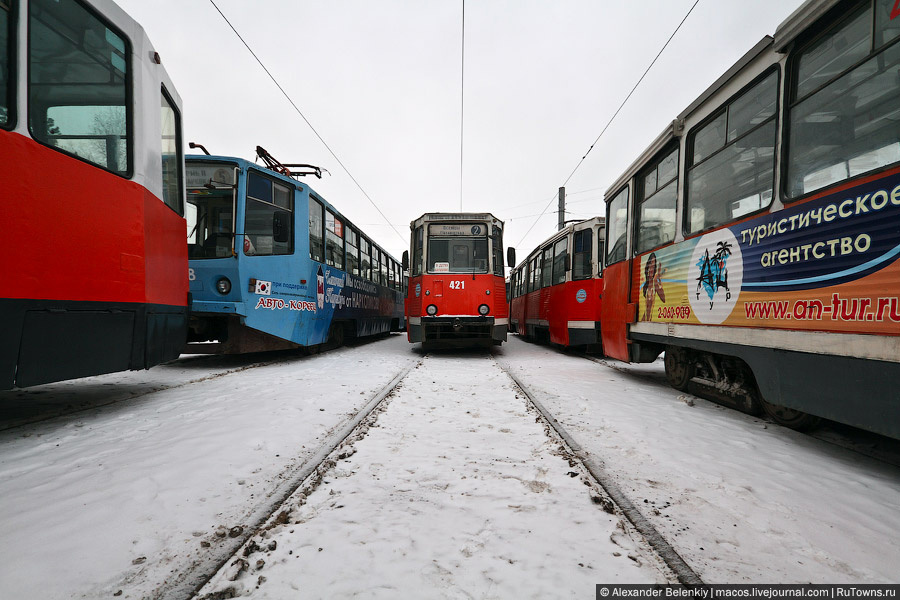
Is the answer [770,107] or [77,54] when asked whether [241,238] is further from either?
[770,107]

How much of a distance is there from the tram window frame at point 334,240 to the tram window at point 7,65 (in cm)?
590

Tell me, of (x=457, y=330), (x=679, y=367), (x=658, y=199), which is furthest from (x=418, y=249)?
(x=679, y=367)

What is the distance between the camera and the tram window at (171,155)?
14.1 ft

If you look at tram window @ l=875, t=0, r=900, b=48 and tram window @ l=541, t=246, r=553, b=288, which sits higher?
tram window @ l=875, t=0, r=900, b=48

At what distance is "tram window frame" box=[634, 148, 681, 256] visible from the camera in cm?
475

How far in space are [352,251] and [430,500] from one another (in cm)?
905

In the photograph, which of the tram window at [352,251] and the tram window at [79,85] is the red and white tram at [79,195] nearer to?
the tram window at [79,85]

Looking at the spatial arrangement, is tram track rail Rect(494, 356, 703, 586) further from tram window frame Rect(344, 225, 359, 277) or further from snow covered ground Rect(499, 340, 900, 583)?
tram window frame Rect(344, 225, 359, 277)

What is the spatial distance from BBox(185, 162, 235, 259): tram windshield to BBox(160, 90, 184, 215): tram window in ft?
4.84

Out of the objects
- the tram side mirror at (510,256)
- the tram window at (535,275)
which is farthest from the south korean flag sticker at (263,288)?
the tram window at (535,275)

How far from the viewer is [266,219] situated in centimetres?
670

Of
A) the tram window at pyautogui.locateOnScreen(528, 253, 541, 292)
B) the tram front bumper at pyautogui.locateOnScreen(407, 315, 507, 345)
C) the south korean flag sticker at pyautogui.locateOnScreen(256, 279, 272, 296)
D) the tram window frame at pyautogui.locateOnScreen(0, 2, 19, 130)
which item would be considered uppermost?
the tram window frame at pyautogui.locateOnScreen(0, 2, 19, 130)

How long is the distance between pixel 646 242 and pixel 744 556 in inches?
179

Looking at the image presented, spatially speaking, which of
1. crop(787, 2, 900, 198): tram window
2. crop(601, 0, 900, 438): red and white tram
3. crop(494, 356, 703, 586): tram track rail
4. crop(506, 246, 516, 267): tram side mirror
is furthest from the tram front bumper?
crop(787, 2, 900, 198): tram window
